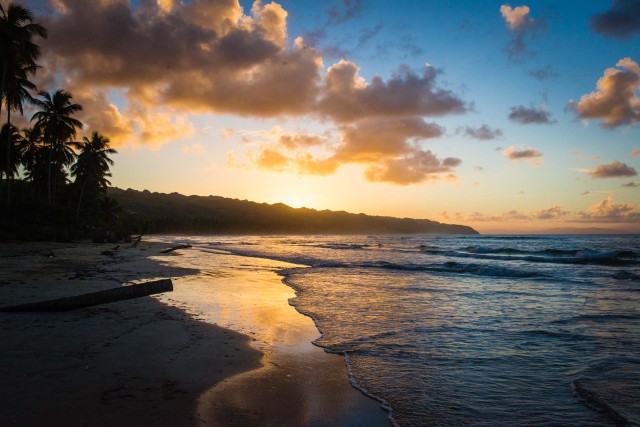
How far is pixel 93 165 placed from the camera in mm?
49188

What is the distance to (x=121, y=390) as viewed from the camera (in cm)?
403

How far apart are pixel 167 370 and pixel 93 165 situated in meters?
52.3

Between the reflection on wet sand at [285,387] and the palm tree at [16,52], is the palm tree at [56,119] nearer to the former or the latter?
the palm tree at [16,52]

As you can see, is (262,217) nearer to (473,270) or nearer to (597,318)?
(473,270)

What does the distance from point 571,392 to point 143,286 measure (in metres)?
7.74

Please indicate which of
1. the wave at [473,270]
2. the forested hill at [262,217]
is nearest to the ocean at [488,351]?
the wave at [473,270]

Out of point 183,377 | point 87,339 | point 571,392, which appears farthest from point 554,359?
point 87,339

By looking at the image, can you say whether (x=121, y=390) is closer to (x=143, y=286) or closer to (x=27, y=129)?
(x=143, y=286)

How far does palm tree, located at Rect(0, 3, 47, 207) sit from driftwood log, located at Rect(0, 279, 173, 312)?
25893 mm

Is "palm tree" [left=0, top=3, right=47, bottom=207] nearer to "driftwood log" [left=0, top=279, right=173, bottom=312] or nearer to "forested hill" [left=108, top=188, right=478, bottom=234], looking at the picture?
"driftwood log" [left=0, top=279, right=173, bottom=312]

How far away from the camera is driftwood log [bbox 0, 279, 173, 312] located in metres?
7.12

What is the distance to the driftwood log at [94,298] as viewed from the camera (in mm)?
7125

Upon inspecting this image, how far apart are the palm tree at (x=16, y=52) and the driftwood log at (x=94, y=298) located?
25893mm

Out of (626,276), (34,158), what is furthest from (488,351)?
(34,158)
